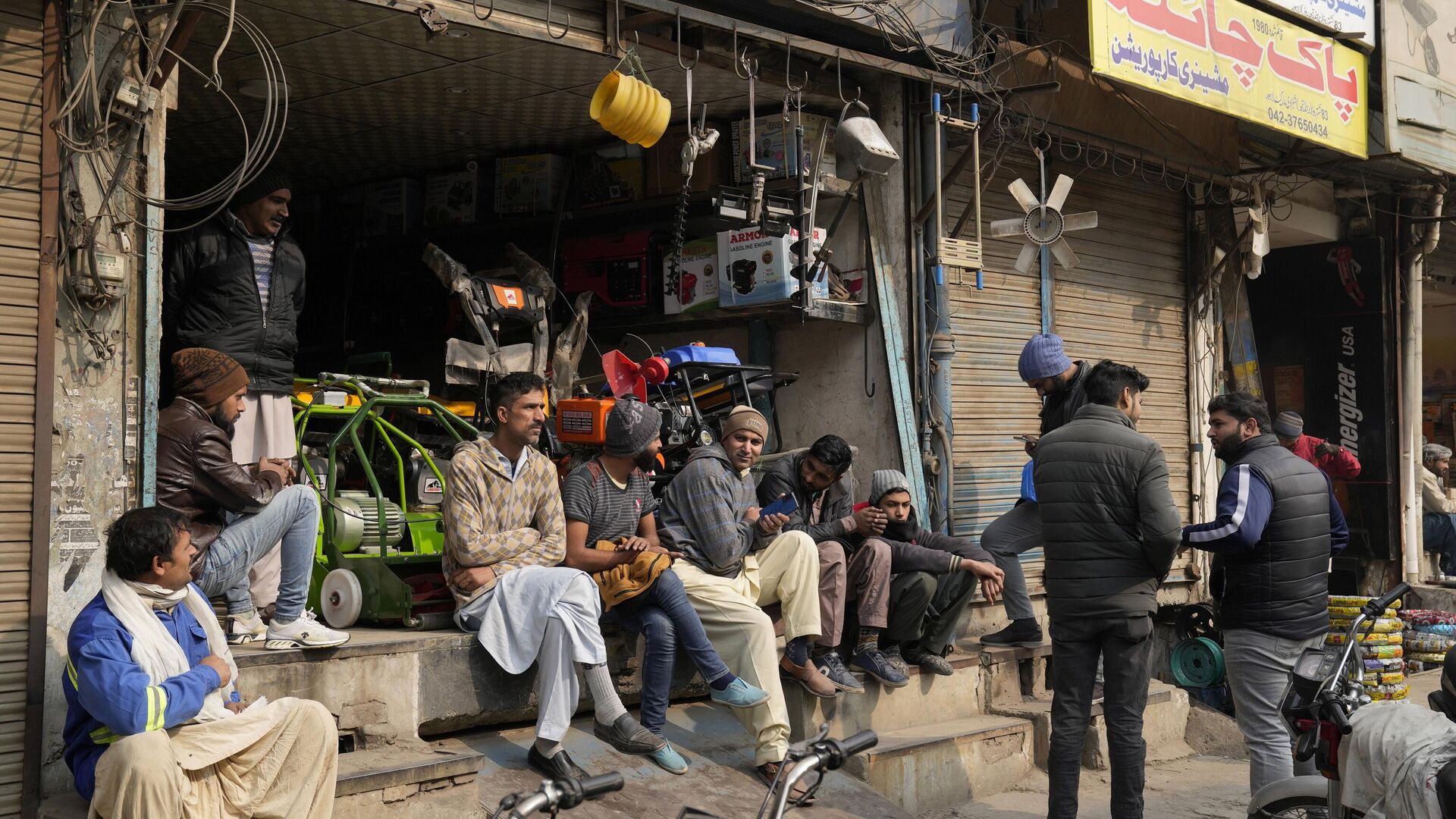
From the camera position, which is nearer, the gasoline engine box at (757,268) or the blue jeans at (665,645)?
the blue jeans at (665,645)

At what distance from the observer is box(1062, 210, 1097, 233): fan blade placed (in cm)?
875

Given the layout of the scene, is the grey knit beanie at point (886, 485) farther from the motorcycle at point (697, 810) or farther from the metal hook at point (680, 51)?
the motorcycle at point (697, 810)

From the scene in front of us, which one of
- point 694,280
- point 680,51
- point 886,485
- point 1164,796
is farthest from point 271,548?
point 1164,796

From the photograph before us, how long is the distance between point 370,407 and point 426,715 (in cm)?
175

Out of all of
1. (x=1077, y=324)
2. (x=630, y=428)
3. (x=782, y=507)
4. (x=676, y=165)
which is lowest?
(x=782, y=507)

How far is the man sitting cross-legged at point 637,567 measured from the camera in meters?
6.12

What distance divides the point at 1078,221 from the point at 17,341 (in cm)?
634

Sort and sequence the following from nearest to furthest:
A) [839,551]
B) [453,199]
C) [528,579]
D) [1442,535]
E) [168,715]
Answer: [168,715] < [528,579] < [839,551] < [453,199] < [1442,535]

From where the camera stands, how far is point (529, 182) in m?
9.39

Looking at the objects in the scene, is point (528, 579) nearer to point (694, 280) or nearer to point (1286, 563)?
point (1286, 563)

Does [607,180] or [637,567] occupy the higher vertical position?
[607,180]

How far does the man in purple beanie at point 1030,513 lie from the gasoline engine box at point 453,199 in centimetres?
410

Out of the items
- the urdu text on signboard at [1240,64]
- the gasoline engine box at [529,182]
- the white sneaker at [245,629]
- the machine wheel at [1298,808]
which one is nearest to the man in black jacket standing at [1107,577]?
the machine wheel at [1298,808]

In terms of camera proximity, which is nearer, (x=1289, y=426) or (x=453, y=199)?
(x=453, y=199)
